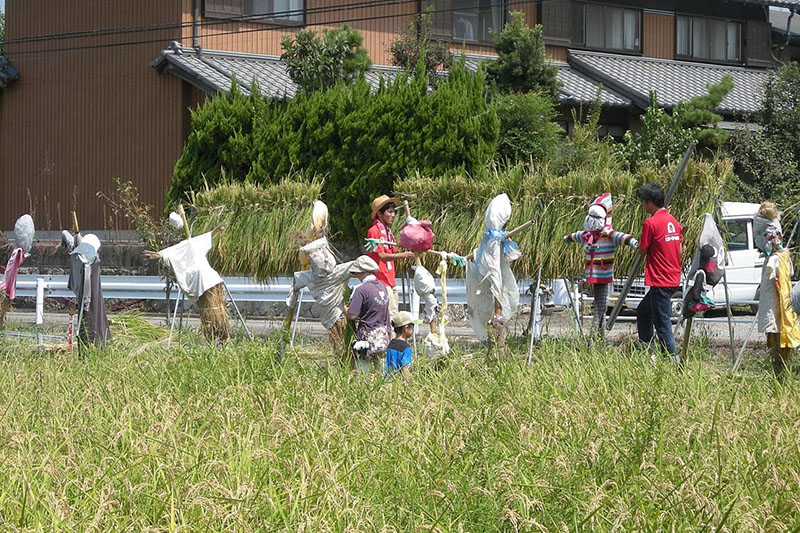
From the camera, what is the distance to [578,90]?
77.9ft

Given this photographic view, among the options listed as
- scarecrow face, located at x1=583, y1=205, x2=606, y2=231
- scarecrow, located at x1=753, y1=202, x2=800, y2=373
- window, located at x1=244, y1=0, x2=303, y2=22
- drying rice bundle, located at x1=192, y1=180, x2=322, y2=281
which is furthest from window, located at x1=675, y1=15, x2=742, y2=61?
scarecrow, located at x1=753, y1=202, x2=800, y2=373

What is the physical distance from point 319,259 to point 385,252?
1.10 metres

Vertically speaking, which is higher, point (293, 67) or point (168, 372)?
point (293, 67)

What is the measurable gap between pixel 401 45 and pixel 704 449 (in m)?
17.2

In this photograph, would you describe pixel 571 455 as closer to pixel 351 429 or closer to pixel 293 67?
pixel 351 429

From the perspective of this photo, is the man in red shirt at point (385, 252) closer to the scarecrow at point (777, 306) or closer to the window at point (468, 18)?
the scarecrow at point (777, 306)

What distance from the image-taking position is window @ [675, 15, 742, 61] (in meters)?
28.1

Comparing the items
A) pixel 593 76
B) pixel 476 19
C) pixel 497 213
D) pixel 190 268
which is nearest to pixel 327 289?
pixel 497 213

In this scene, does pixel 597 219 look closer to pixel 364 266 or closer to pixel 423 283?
pixel 423 283

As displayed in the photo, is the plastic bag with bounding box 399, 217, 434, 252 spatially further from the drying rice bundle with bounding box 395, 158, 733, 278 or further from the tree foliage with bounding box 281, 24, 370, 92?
the tree foliage with bounding box 281, 24, 370, 92

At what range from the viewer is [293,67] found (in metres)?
19.2

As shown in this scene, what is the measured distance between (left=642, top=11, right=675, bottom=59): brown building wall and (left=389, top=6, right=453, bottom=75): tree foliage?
7298 millimetres

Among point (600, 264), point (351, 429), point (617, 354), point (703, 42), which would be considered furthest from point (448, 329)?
point (703, 42)

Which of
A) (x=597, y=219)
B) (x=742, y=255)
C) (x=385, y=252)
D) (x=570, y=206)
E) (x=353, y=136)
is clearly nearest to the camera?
(x=385, y=252)
